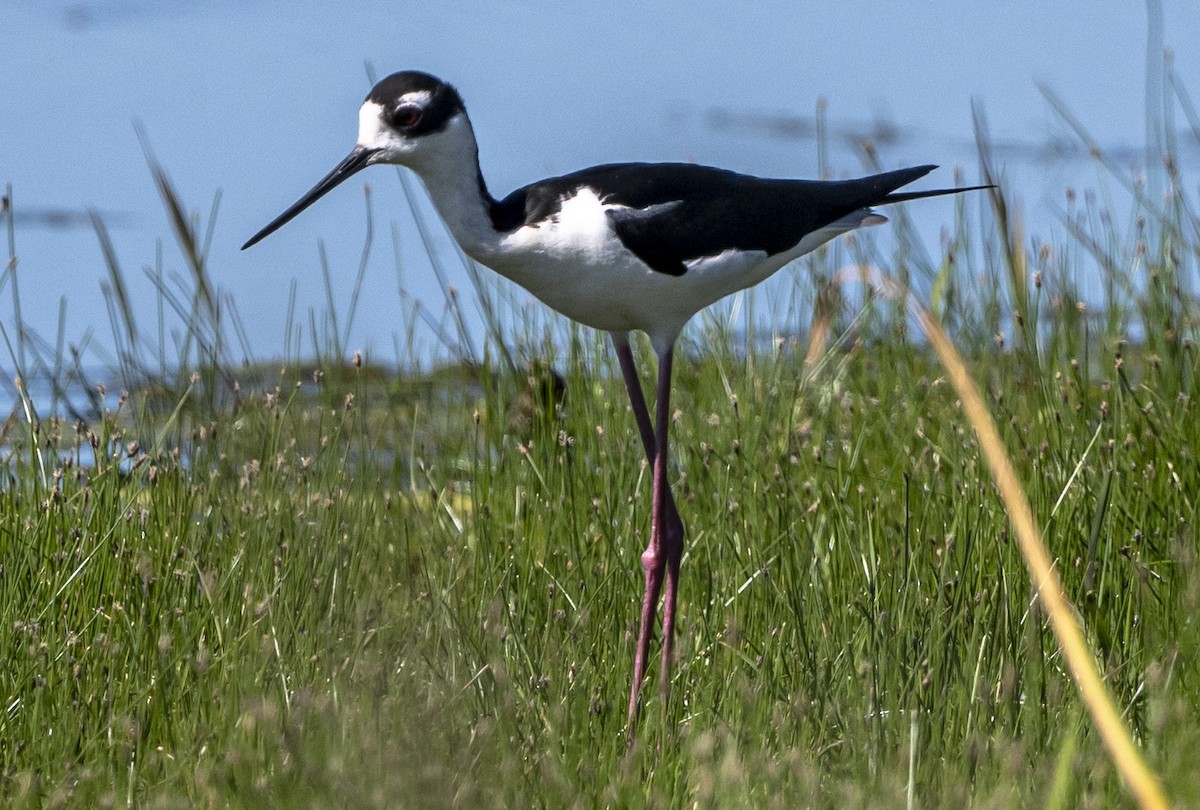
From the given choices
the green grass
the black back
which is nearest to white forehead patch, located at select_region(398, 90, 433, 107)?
the black back

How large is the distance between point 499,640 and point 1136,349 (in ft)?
16.3

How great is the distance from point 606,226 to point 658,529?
89 centimetres

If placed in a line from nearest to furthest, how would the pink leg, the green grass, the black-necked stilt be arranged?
the green grass
the black-necked stilt
the pink leg

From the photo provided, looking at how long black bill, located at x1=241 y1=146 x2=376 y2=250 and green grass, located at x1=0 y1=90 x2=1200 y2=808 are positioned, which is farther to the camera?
long black bill, located at x1=241 y1=146 x2=376 y2=250

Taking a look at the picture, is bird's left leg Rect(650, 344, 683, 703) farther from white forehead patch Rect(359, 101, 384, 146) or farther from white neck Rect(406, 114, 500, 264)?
white forehead patch Rect(359, 101, 384, 146)

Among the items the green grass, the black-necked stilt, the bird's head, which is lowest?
the green grass

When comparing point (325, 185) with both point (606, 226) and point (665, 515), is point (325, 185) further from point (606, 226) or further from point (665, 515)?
point (665, 515)

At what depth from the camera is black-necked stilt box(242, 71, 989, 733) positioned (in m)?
Answer: 3.58

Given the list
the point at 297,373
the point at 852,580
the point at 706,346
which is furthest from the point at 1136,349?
the point at 297,373

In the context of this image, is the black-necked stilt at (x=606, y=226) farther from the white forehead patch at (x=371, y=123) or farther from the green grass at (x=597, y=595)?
the green grass at (x=597, y=595)

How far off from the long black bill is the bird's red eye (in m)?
0.10

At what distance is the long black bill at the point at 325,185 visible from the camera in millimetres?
3729

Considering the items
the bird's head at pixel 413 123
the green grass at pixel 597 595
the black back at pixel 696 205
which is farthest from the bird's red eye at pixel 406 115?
the green grass at pixel 597 595

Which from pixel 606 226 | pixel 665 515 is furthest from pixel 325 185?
pixel 665 515
